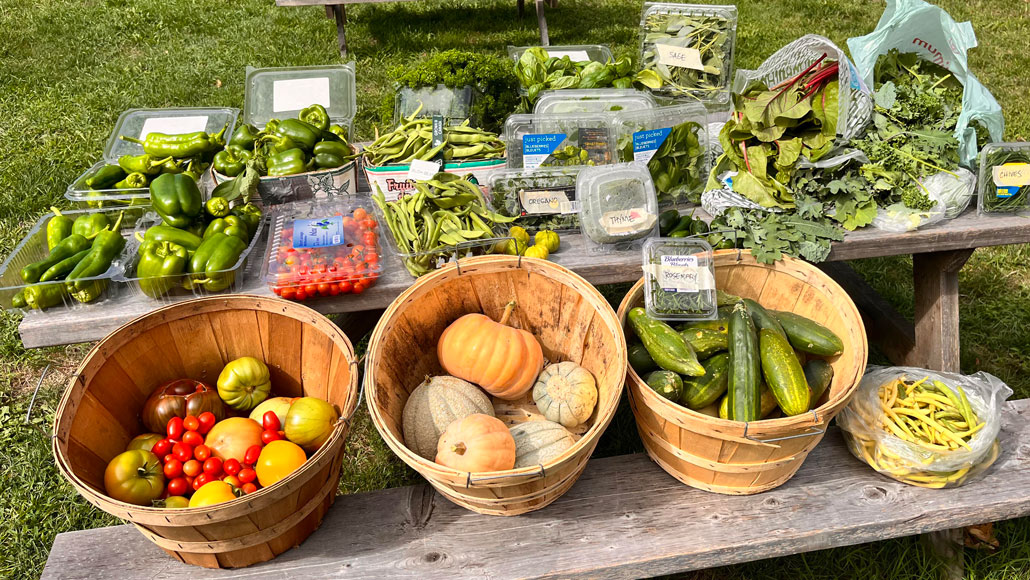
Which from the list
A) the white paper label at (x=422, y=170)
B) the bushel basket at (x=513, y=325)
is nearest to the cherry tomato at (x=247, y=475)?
the bushel basket at (x=513, y=325)

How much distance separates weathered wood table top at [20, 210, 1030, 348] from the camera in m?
2.18

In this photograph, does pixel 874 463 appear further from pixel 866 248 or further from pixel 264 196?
pixel 264 196

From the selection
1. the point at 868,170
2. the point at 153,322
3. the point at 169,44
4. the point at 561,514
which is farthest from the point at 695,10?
the point at 169,44

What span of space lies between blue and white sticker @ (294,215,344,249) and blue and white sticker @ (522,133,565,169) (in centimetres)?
79

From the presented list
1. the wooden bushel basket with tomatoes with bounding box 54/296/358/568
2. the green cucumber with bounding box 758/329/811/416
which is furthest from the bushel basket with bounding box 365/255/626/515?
the green cucumber with bounding box 758/329/811/416

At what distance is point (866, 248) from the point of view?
2500mm

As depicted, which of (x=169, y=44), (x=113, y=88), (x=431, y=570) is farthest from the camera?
(x=169, y=44)

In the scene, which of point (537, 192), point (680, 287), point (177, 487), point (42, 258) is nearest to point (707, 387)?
point (680, 287)

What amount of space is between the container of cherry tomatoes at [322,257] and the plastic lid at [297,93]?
3.78 feet

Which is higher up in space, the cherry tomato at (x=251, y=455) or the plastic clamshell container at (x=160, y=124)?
the plastic clamshell container at (x=160, y=124)

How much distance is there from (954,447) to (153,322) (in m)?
2.74

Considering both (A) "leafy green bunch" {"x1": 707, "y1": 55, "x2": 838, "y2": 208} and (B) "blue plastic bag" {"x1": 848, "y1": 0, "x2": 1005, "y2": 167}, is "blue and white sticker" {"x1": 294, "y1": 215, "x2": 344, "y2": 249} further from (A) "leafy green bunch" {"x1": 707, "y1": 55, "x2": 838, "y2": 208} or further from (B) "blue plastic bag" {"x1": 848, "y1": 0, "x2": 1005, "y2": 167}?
(B) "blue plastic bag" {"x1": 848, "y1": 0, "x2": 1005, "y2": 167}

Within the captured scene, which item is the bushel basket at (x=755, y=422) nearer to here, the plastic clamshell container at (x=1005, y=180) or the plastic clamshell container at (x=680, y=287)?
the plastic clamshell container at (x=680, y=287)

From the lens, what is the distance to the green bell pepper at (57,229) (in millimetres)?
2396
